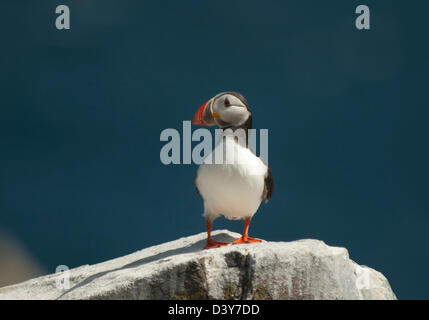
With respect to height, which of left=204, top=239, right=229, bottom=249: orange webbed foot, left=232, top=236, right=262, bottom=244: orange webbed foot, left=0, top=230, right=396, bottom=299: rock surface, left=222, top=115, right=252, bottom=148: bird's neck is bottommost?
left=0, top=230, right=396, bottom=299: rock surface

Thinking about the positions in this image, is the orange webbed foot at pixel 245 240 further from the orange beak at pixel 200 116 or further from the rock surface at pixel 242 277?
the orange beak at pixel 200 116

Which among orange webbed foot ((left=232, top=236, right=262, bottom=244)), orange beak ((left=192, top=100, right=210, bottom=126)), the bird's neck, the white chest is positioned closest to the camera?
the white chest

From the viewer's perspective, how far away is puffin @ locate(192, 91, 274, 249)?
611cm

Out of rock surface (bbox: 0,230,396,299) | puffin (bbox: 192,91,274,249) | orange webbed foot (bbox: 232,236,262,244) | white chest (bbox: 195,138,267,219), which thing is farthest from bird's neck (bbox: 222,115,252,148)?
rock surface (bbox: 0,230,396,299)

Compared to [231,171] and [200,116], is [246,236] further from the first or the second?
[200,116]

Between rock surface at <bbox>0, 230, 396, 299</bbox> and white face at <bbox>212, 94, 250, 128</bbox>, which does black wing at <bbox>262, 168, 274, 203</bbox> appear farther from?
rock surface at <bbox>0, 230, 396, 299</bbox>

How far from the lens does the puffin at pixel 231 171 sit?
6.11 metres

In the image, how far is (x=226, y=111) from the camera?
6336 mm
